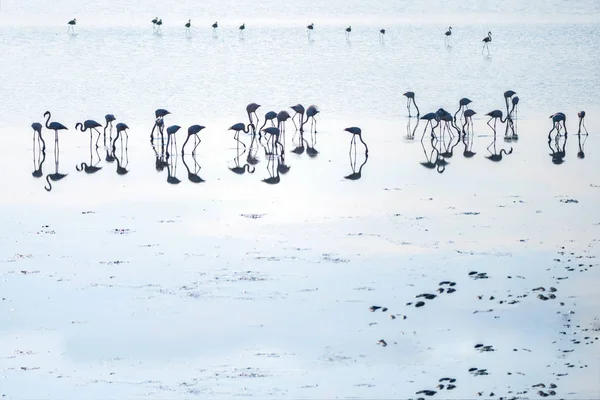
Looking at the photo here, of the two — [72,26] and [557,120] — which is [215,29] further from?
[557,120]

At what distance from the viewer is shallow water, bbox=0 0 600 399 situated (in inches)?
352

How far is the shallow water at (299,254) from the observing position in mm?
8930

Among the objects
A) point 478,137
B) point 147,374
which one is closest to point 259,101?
point 478,137

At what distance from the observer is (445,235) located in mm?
12836

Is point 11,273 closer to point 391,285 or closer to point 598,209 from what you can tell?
point 391,285

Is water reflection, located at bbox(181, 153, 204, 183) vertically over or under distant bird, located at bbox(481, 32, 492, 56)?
under

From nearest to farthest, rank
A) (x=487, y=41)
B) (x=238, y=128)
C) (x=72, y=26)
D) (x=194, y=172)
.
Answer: (x=194, y=172)
(x=238, y=128)
(x=487, y=41)
(x=72, y=26)

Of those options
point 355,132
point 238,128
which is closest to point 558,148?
point 355,132

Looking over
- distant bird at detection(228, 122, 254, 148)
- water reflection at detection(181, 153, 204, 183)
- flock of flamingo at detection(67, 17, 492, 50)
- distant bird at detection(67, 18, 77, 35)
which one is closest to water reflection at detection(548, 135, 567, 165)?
distant bird at detection(228, 122, 254, 148)

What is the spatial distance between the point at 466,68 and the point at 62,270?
20.6 metres

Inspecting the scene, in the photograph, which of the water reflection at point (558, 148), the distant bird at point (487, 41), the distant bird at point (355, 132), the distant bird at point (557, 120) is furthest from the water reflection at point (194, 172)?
the distant bird at point (487, 41)

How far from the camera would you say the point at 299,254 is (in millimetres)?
12133

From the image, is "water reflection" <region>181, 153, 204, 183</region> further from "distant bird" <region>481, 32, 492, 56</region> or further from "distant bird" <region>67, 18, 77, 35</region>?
"distant bird" <region>67, 18, 77, 35</region>

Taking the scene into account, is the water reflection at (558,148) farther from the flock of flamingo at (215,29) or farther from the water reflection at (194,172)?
the flock of flamingo at (215,29)
